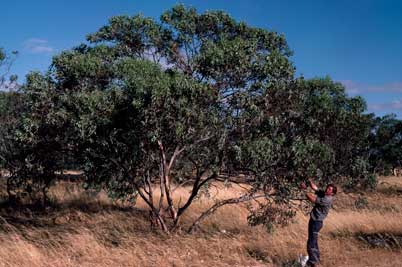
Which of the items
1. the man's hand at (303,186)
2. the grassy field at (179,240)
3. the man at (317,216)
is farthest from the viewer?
the man's hand at (303,186)

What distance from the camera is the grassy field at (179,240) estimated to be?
8734 millimetres

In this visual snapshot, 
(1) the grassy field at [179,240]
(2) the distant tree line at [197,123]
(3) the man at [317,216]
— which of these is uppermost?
(2) the distant tree line at [197,123]

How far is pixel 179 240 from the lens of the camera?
33.7 ft

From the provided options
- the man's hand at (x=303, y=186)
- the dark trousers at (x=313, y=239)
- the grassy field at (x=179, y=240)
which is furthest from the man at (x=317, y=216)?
the man's hand at (x=303, y=186)

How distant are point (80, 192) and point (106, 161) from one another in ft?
27.2

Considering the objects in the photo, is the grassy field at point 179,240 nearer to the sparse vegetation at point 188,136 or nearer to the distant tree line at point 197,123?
the sparse vegetation at point 188,136

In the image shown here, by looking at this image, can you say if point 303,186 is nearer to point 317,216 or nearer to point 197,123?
point 317,216

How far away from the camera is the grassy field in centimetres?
873

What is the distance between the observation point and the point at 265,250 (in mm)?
10438

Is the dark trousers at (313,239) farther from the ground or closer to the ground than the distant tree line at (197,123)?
closer to the ground

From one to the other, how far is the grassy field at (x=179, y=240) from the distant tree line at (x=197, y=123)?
89cm

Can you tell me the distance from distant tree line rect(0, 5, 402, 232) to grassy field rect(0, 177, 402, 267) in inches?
35.1

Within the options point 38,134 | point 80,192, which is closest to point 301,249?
point 38,134

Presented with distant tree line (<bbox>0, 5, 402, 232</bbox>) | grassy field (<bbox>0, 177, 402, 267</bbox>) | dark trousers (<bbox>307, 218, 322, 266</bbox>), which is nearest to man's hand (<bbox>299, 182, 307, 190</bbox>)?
distant tree line (<bbox>0, 5, 402, 232</bbox>)
